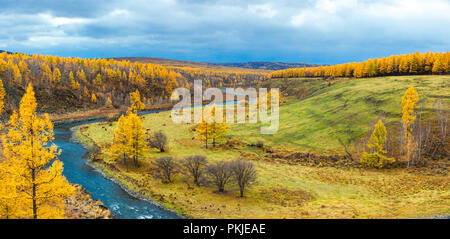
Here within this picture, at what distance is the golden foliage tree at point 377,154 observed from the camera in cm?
4584

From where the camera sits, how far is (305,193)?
37.2 metres

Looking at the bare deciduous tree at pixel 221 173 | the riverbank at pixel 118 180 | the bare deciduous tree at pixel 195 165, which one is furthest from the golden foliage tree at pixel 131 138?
the bare deciduous tree at pixel 221 173

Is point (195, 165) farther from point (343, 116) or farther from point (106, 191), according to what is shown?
point (343, 116)

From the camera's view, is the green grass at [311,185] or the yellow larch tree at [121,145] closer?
the green grass at [311,185]

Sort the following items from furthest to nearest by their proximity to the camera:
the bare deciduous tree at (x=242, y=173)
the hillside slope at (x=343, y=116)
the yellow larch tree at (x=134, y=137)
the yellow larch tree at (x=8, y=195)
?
1. the hillside slope at (x=343, y=116)
2. the yellow larch tree at (x=134, y=137)
3. the bare deciduous tree at (x=242, y=173)
4. the yellow larch tree at (x=8, y=195)

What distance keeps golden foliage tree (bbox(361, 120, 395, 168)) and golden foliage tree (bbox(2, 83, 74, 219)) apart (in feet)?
151

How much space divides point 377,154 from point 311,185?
584 inches

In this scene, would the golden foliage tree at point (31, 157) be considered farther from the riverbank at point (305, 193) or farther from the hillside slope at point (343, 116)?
the hillside slope at point (343, 116)

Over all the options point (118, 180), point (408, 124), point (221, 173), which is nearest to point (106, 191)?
point (118, 180)

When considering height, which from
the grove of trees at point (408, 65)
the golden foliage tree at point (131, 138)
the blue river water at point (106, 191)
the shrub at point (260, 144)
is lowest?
the blue river water at point (106, 191)

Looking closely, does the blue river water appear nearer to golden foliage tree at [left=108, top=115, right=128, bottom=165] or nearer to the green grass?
the green grass

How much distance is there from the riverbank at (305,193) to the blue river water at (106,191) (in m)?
1.63

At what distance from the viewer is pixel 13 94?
107m

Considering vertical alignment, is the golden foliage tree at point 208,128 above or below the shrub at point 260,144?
above
